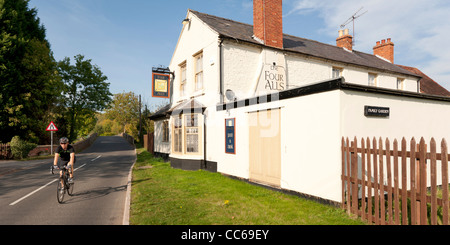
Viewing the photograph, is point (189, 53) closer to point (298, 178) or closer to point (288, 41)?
point (288, 41)

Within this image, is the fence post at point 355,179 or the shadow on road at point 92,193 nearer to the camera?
the fence post at point 355,179

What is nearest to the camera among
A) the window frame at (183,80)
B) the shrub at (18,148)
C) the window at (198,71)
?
the window at (198,71)

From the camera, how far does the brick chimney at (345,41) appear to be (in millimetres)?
20475

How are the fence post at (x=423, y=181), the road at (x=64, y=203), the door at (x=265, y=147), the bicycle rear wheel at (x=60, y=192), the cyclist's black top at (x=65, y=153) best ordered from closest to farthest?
1. the fence post at (x=423, y=181)
2. the road at (x=64, y=203)
3. the bicycle rear wheel at (x=60, y=192)
4. the cyclist's black top at (x=65, y=153)
5. the door at (x=265, y=147)

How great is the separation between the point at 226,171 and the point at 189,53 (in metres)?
8.27

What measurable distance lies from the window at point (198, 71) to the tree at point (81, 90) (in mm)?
28901

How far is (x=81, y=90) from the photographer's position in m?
36.6

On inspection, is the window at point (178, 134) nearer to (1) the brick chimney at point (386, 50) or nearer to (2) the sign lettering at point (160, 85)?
(2) the sign lettering at point (160, 85)

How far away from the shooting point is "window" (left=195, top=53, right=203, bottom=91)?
1400cm

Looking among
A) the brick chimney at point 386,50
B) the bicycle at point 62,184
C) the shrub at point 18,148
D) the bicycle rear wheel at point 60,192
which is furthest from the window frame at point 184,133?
the brick chimney at point 386,50

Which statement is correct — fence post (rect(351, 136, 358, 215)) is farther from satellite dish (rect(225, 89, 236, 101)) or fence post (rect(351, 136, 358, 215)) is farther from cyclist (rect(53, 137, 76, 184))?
cyclist (rect(53, 137, 76, 184))

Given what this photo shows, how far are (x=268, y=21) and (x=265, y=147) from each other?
8431 millimetres

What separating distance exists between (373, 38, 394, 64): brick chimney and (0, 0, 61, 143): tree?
110 ft

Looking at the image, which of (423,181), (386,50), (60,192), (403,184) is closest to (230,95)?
(60,192)
